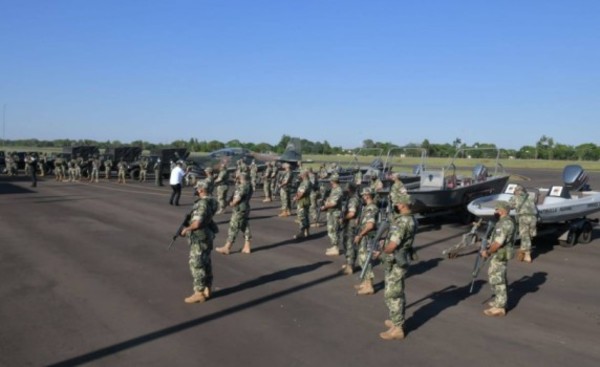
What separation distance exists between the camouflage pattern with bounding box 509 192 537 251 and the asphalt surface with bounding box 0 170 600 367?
0.55 m

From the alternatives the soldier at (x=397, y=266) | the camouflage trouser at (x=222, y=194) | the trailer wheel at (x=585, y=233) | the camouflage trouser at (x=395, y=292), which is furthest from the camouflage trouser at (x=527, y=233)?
the camouflage trouser at (x=222, y=194)

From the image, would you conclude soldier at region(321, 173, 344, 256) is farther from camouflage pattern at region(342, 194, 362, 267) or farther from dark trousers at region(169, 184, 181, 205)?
dark trousers at region(169, 184, 181, 205)

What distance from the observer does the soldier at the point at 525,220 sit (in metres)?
10.6

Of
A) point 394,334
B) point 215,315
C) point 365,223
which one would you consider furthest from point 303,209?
point 394,334

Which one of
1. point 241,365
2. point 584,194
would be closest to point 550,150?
point 584,194

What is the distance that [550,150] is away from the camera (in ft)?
307

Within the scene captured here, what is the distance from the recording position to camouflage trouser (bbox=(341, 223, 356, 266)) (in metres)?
9.01

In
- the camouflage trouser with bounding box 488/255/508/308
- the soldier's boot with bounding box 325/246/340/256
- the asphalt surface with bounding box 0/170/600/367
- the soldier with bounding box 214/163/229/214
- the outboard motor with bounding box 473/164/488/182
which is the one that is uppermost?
the outboard motor with bounding box 473/164/488/182

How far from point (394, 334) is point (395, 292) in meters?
0.47

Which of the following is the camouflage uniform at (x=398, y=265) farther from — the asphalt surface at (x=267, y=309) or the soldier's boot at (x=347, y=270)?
the soldier's boot at (x=347, y=270)

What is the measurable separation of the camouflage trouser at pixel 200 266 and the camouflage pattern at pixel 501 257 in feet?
12.8

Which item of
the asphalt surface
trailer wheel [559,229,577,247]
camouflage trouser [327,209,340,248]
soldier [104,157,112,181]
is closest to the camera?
the asphalt surface

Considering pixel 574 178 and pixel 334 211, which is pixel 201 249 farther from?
pixel 574 178

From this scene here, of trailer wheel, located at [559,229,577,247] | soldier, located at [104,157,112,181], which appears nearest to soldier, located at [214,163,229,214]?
trailer wheel, located at [559,229,577,247]
